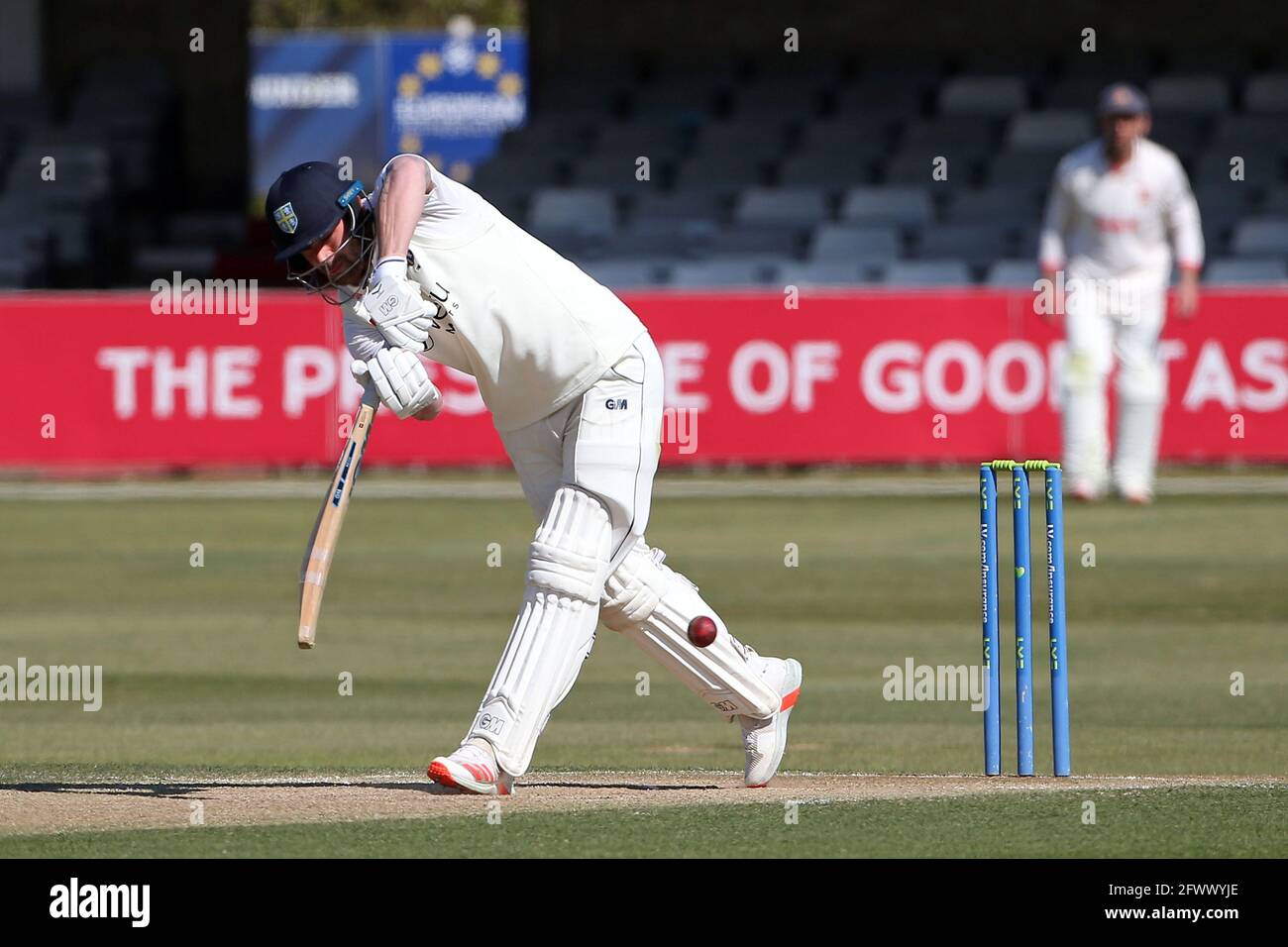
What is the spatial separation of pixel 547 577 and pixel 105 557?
964cm

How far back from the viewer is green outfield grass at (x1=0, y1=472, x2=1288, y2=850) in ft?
32.2

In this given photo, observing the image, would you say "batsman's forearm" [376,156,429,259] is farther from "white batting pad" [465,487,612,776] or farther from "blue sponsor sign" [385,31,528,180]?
"blue sponsor sign" [385,31,528,180]

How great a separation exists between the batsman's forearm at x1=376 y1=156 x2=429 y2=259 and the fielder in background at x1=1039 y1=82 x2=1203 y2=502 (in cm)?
997

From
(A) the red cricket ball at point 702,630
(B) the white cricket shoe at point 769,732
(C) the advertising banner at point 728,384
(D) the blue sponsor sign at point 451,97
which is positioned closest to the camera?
(A) the red cricket ball at point 702,630

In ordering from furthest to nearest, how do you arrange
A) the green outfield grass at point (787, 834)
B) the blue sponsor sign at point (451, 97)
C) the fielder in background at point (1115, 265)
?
the blue sponsor sign at point (451, 97) < the fielder in background at point (1115, 265) < the green outfield grass at point (787, 834)

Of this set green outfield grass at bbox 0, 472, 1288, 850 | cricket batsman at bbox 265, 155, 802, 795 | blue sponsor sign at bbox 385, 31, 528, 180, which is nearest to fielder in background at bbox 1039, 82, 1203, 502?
green outfield grass at bbox 0, 472, 1288, 850

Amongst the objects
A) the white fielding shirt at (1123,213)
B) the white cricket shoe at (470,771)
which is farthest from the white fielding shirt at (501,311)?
the white fielding shirt at (1123,213)

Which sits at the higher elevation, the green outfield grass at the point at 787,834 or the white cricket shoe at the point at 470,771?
the white cricket shoe at the point at 470,771

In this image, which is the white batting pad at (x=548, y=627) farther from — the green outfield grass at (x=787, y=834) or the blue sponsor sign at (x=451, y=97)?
the blue sponsor sign at (x=451, y=97)

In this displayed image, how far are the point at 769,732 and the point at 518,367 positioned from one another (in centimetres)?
141

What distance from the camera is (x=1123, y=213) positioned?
1658cm

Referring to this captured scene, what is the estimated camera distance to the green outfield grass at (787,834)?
6.33m

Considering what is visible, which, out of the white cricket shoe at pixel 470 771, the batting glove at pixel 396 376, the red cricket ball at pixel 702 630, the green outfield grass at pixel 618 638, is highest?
the batting glove at pixel 396 376

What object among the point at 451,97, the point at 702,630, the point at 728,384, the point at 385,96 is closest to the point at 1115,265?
the point at 728,384
